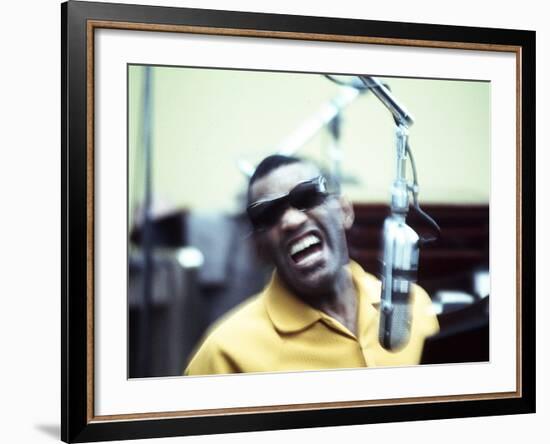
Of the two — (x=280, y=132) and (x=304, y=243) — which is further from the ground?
(x=280, y=132)

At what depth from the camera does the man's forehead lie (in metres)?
1.87

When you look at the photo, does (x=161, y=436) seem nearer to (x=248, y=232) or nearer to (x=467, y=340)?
(x=248, y=232)

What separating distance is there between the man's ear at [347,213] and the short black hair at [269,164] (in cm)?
11

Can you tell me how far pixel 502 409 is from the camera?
2.06 meters

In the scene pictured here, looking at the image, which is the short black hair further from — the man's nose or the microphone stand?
the microphone stand

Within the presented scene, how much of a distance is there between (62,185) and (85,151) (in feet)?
0.24

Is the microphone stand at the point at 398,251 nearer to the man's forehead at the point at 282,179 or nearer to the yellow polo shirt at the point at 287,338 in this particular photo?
the yellow polo shirt at the point at 287,338

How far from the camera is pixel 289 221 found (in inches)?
74.4

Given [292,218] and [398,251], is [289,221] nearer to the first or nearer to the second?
[292,218]

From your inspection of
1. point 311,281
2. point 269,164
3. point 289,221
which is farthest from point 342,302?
point 269,164

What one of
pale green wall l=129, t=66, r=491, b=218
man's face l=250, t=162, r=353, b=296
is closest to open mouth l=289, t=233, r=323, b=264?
man's face l=250, t=162, r=353, b=296

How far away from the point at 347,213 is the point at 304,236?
0.09 meters

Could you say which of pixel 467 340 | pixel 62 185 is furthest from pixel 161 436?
pixel 467 340

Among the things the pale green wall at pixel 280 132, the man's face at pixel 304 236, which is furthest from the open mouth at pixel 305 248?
the pale green wall at pixel 280 132
